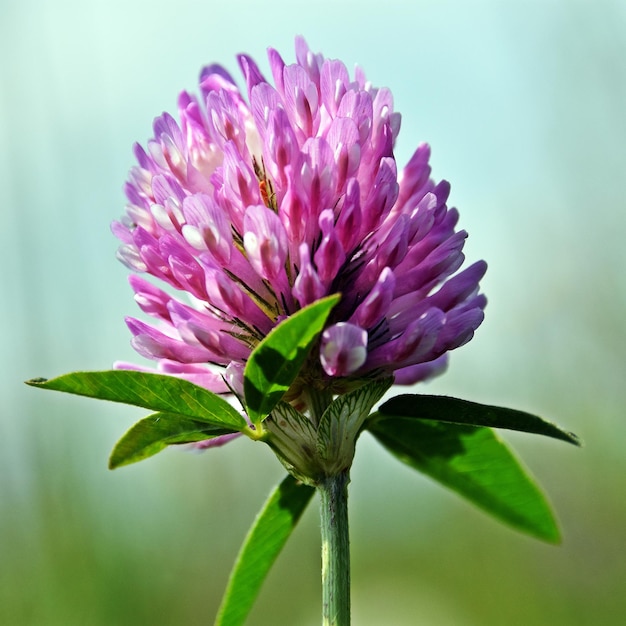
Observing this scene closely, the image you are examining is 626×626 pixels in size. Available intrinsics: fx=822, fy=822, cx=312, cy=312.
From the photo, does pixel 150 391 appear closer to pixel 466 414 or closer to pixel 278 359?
pixel 278 359

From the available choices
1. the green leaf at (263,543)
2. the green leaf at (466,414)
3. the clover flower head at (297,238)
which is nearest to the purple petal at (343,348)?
the clover flower head at (297,238)

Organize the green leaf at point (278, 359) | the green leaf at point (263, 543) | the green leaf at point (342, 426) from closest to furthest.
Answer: the green leaf at point (278, 359) < the green leaf at point (342, 426) < the green leaf at point (263, 543)

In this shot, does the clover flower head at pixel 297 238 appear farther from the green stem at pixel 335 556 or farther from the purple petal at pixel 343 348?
the green stem at pixel 335 556

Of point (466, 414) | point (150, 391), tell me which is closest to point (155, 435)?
point (150, 391)

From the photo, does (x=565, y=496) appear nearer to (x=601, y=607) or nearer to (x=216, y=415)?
(x=601, y=607)

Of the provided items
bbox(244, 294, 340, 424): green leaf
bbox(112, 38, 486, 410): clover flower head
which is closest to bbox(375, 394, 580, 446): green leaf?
bbox(112, 38, 486, 410): clover flower head

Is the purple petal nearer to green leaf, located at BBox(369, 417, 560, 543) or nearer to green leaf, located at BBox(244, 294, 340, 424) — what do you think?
green leaf, located at BBox(244, 294, 340, 424)
